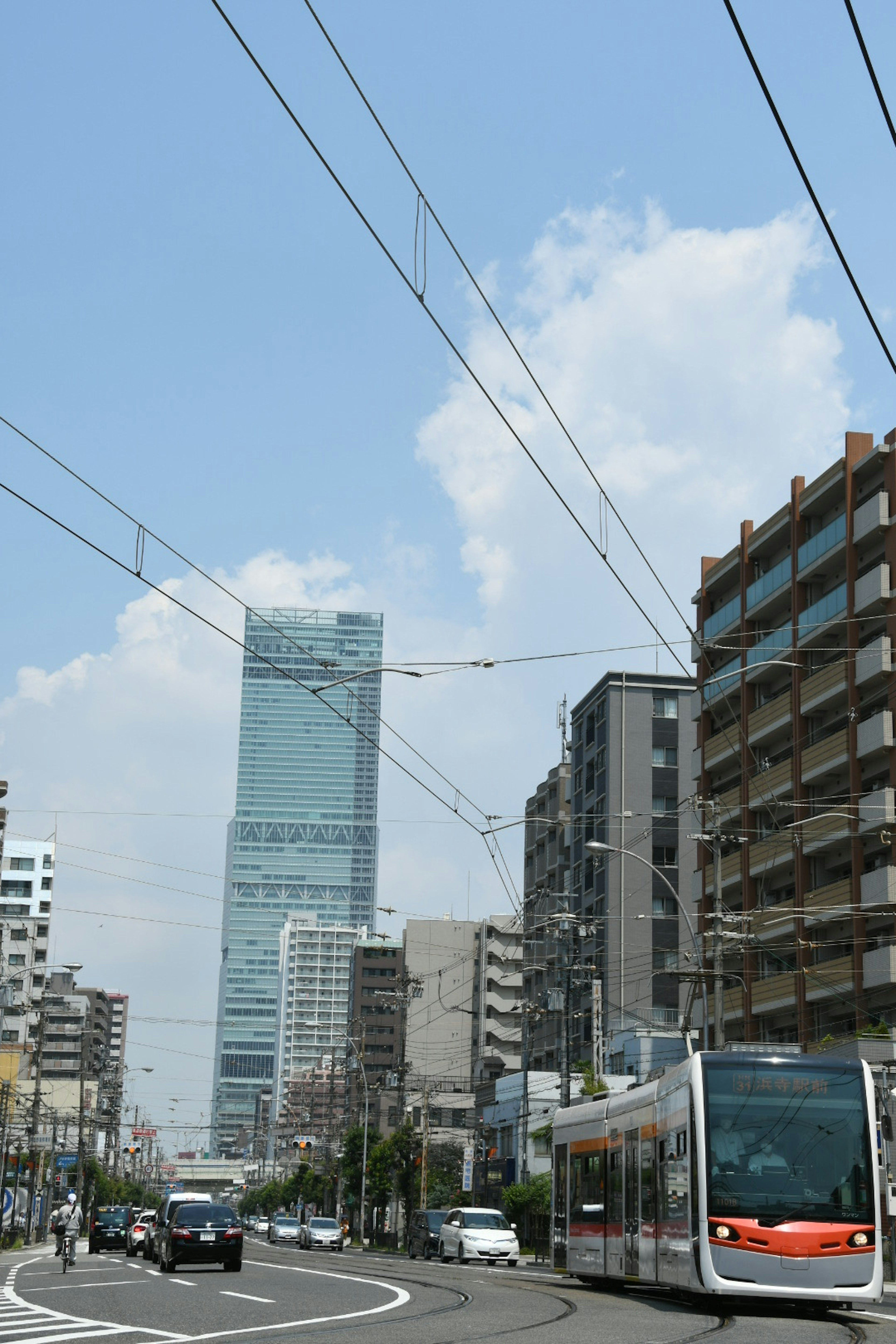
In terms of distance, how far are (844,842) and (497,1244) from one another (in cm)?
2041

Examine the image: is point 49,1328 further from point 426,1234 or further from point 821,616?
point 821,616

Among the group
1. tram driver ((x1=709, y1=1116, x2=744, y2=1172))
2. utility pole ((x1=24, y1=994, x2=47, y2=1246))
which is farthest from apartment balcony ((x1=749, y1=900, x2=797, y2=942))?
tram driver ((x1=709, y1=1116, x2=744, y2=1172))

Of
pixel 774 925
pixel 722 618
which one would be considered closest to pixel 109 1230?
pixel 774 925

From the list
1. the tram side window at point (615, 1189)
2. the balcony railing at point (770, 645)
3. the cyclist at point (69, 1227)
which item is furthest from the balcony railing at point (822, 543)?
the tram side window at point (615, 1189)

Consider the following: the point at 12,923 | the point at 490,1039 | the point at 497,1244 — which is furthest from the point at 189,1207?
the point at 12,923

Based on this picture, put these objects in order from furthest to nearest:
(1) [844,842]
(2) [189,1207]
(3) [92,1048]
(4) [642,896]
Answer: (3) [92,1048], (4) [642,896], (1) [844,842], (2) [189,1207]

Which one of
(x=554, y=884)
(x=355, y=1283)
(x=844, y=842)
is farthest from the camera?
(x=554, y=884)

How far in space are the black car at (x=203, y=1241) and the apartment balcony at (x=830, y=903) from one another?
2754 cm

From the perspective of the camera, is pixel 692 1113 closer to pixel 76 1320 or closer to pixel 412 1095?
pixel 76 1320

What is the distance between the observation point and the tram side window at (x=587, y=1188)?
995 inches

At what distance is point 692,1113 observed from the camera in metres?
19.5

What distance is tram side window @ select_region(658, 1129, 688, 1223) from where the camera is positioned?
63.7ft

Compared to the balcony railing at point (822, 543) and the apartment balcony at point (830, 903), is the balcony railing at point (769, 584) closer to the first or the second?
the balcony railing at point (822, 543)

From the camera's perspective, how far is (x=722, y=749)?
66.8 m
